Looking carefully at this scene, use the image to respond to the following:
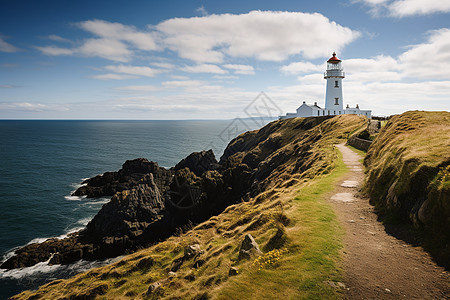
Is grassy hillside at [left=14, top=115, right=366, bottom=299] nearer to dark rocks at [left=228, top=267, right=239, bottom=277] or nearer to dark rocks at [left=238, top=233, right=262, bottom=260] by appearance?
dark rocks at [left=228, top=267, right=239, bottom=277]

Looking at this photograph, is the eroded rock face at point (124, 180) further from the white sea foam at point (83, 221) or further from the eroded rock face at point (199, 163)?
the white sea foam at point (83, 221)

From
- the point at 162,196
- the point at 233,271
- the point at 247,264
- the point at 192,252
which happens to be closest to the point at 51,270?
the point at 162,196

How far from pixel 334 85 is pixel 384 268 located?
75.0 meters

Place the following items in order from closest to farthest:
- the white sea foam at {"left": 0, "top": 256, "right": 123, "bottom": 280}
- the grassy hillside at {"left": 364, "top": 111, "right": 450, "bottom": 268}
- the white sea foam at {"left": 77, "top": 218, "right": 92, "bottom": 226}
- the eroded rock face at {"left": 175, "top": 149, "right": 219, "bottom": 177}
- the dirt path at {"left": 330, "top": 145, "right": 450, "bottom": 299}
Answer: the dirt path at {"left": 330, "top": 145, "right": 450, "bottom": 299} → the grassy hillside at {"left": 364, "top": 111, "right": 450, "bottom": 268} → the white sea foam at {"left": 0, "top": 256, "right": 123, "bottom": 280} → the white sea foam at {"left": 77, "top": 218, "right": 92, "bottom": 226} → the eroded rock face at {"left": 175, "top": 149, "right": 219, "bottom": 177}

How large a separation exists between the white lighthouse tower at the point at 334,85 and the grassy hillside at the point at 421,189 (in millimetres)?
61124

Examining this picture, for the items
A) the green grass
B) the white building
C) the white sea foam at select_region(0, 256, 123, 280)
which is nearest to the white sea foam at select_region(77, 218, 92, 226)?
the white sea foam at select_region(0, 256, 123, 280)

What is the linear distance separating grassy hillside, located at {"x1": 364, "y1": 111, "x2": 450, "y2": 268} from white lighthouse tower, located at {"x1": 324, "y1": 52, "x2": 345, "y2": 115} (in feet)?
201

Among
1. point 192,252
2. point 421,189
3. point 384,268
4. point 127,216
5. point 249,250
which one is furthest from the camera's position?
point 127,216

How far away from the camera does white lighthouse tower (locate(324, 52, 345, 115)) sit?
74.6m

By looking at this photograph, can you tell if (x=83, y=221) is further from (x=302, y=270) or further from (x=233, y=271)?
(x=302, y=270)

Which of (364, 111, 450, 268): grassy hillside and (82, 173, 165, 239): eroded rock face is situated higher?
(364, 111, 450, 268): grassy hillside

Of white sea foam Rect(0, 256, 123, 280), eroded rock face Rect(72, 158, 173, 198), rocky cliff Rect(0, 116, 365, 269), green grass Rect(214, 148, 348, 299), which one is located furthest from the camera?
eroded rock face Rect(72, 158, 173, 198)

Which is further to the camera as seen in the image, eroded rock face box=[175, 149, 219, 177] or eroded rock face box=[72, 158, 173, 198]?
eroded rock face box=[175, 149, 219, 177]

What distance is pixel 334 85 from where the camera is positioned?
7488 centimetres
